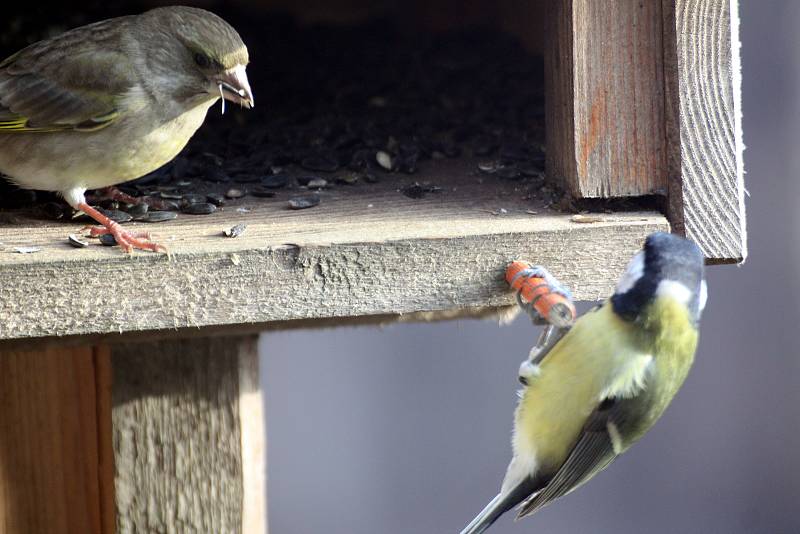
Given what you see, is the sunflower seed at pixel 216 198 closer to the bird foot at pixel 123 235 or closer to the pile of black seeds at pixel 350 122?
the pile of black seeds at pixel 350 122

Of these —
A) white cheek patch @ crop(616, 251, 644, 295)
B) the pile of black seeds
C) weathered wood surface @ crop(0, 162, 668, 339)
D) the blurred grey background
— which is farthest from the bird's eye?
the blurred grey background

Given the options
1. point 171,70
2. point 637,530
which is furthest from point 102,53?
point 637,530

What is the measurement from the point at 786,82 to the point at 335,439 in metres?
2.38

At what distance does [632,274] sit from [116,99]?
3.81ft

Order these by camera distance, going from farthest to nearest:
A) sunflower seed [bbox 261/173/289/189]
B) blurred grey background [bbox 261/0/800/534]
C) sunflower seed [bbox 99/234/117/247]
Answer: blurred grey background [bbox 261/0/800/534]
sunflower seed [bbox 261/173/289/189]
sunflower seed [bbox 99/234/117/247]

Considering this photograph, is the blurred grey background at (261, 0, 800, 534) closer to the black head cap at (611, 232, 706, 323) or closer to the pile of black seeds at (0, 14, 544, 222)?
the pile of black seeds at (0, 14, 544, 222)

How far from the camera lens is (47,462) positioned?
9.18 ft

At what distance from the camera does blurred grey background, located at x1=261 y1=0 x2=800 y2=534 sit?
531 cm

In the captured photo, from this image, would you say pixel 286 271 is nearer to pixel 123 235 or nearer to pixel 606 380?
pixel 123 235

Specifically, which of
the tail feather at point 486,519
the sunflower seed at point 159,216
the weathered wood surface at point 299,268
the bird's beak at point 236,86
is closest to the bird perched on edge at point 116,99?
the bird's beak at point 236,86

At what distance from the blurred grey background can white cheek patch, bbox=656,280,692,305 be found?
2.97 m

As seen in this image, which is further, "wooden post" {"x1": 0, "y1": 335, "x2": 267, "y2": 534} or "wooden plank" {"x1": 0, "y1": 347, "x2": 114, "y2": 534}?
"wooden plank" {"x1": 0, "y1": 347, "x2": 114, "y2": 534}

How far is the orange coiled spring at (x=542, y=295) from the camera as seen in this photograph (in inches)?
84.7

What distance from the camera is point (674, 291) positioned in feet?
7.48
